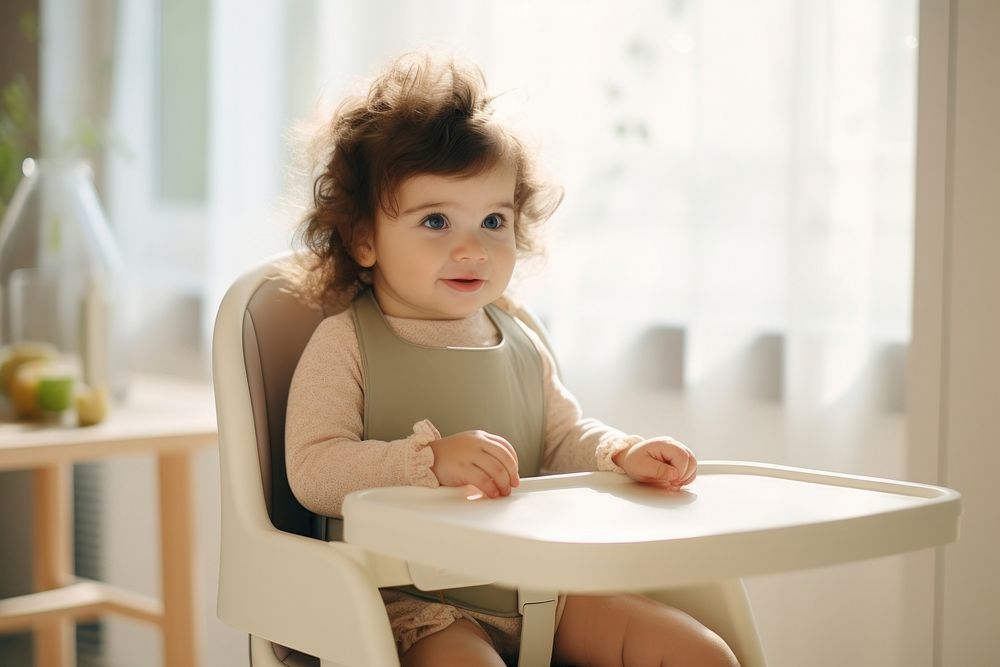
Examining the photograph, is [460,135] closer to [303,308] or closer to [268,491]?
[303,308]

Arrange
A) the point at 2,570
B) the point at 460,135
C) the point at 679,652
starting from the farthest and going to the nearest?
1. the point at 2,570
2. the point at 460,135
3. the point at 679,652

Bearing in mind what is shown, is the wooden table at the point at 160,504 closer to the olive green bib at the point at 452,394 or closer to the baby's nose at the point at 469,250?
the olive green bib at the point at 452,394

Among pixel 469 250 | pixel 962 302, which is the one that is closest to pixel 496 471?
pixel 469 250

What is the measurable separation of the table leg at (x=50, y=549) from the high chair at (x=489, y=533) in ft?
3.56

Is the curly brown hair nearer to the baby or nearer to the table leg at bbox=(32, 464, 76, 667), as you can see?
the baby

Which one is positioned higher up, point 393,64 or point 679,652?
point 393,64

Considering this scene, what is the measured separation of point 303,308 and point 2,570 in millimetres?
1870

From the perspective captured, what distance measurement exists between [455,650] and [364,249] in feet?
1.33

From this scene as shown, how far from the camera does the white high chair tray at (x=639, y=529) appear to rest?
0.65 m

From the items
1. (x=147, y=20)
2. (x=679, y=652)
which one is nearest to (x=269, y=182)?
(x=147, y=20)

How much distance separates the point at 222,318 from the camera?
1029mm

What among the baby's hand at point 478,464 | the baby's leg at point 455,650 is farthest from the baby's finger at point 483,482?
the baby's leg at point 455,650

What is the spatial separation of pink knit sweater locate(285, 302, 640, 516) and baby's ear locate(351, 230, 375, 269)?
0.19 feet

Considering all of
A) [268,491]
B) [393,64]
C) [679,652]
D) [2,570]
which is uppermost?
[393,64]
